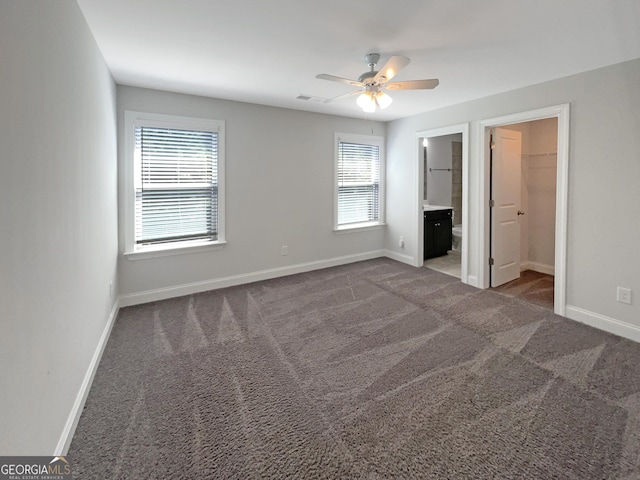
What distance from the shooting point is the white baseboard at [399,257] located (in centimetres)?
536

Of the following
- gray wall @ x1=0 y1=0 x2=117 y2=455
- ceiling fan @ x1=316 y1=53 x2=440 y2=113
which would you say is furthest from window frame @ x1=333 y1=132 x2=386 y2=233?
gray wall @ x1=0 y1=0 x2=117 y2=455

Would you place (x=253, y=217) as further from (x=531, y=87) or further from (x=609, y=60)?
(x=609, y=60)

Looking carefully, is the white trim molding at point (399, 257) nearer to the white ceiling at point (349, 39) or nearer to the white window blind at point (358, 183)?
the white window blind at point (358, 183)

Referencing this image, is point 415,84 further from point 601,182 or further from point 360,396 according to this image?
point 360,396

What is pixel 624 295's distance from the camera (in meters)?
2.88

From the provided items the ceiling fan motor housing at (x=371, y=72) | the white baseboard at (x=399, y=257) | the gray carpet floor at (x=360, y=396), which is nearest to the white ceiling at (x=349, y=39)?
the ceiling fan motor housing at (x=371, y=72)

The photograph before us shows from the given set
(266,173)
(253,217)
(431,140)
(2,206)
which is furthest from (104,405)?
(431,140)

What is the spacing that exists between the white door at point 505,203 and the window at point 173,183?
3.58m

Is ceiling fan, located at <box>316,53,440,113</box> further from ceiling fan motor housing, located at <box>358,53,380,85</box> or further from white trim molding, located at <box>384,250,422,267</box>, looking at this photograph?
white trim molding, located at <box>384,250,422,267</box>

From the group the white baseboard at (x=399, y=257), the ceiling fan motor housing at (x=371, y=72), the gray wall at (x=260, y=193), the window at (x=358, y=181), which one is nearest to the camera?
the ceiling fan motor housing at (x=371, y=72)

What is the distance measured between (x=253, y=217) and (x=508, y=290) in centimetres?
354

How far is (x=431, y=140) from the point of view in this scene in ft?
21.7

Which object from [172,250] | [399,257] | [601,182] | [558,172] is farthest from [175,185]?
[601,182]

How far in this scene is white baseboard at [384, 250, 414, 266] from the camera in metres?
5.36
